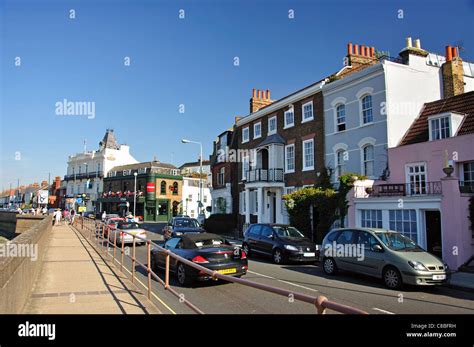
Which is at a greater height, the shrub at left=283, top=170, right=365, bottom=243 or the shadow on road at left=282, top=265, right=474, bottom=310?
the shrub at left=283, top=170, right=365, bottom=243

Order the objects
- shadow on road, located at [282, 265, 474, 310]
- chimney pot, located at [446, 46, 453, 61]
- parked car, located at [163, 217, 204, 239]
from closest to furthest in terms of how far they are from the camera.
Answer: shadow on road, located at [282, 265, 474, 310] < parked car, located at [163, 217, 204, 239] < chimney pot, located at [446, 46, 453, 61]

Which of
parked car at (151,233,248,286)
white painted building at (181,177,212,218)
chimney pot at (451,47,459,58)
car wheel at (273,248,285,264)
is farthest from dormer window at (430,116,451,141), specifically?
white painted building at (181,177,212,218)

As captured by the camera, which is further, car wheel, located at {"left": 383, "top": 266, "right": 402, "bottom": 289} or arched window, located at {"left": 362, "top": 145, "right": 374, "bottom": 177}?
arched window, located at {"left": 362, "top": 145, "right": 374, "bottom": 177}

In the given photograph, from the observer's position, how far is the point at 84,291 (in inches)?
302

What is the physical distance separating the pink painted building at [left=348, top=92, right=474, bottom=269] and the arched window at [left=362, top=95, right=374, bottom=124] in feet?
7.26

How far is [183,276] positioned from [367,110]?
15.6 meters

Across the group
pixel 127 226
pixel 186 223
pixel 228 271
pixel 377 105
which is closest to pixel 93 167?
pixel 127 226

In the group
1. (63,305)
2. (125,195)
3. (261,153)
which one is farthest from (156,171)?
(63,305)

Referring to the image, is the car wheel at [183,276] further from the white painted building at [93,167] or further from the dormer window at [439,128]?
the white painted building at [93,167]

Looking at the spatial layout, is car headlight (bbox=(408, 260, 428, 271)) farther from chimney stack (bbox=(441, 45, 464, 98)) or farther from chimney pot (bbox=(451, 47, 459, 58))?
chimney pot (bbox=(451, 47, 459, 58))

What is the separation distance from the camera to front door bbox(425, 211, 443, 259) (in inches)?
574

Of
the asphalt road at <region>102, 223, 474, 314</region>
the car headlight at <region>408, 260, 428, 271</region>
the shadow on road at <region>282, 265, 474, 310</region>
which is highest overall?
Answer: the car headlight at <region>408, 260, 428, 271</region>
